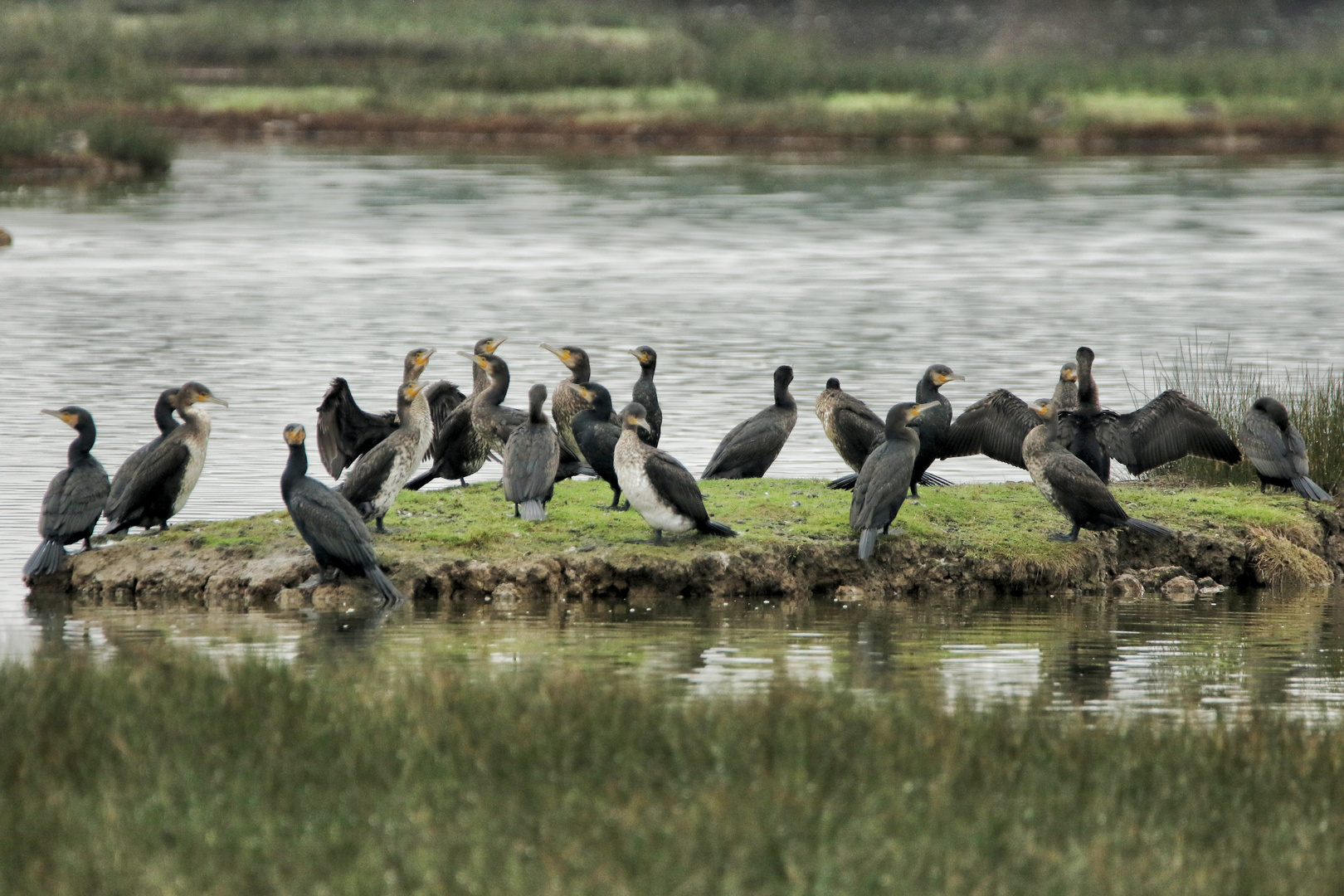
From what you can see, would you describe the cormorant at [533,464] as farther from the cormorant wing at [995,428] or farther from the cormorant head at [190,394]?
the cormorant wing at [995,428]

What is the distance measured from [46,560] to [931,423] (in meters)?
6.48

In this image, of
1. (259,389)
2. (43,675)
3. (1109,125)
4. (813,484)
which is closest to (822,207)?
(1109,125)

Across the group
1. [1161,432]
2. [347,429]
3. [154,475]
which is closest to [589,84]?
[347,429]

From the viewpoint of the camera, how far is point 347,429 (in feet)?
47.6

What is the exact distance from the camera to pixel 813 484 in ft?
48.8

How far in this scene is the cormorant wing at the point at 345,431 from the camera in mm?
14391

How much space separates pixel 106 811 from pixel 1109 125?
224 feet

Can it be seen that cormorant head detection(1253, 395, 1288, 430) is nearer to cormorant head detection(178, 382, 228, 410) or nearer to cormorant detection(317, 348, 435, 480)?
cormorant detection(317, 348, 435, 480)

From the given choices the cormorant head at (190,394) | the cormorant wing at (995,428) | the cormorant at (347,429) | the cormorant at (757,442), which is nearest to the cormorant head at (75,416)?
the cormorant head at (190,394)

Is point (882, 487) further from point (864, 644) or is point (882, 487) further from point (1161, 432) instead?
point (1161, 432)

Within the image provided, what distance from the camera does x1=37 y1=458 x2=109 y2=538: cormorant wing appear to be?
12789mm

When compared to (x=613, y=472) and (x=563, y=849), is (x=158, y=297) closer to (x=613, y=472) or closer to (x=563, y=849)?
(x=613, y=472)

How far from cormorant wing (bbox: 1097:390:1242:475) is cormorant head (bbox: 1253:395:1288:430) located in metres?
0.35

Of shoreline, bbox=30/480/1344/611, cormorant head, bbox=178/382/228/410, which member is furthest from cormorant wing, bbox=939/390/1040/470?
cormorant head, bbox=178/382/228/410
